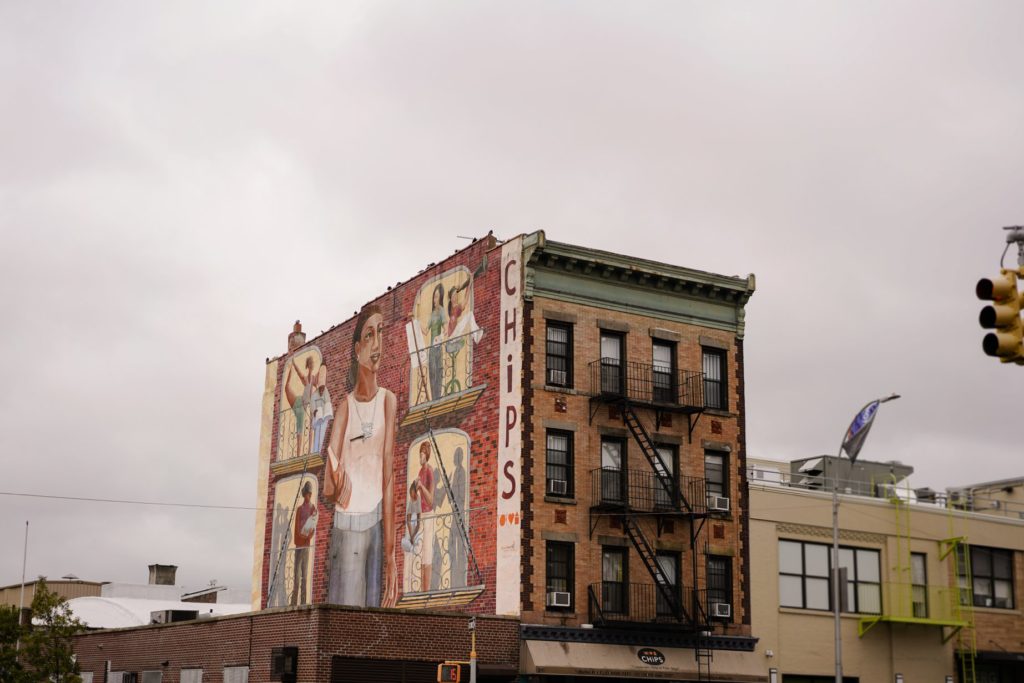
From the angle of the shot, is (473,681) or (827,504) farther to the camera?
(827,504)

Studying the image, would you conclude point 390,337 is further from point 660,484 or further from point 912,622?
point 912,622

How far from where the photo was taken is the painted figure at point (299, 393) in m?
56.0

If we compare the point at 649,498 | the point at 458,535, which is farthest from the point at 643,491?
the point at 458,535

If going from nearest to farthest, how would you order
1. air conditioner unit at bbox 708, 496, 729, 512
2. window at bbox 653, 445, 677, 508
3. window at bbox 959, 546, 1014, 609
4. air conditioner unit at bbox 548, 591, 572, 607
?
air conditioner unit at bbox 548, 591, 572, 607
window at bbox 653, 445, 677, 508
air conditioner unit at bbox 708, 496, 729, 512
window at bbox 959, 546, 1014, 609

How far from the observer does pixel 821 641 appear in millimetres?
45875

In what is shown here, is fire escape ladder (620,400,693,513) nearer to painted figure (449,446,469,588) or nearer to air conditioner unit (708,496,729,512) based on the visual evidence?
air conditioner unit (708,496,729,512)

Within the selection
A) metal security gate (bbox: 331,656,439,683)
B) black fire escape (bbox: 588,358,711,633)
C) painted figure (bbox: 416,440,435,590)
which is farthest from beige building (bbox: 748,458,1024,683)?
metal security gate (bbox: 331,656,439,683)

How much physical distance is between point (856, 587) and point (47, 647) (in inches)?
1113

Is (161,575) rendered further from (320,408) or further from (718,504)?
(718,504)

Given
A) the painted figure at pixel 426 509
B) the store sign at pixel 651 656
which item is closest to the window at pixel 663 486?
the store sign at pixel 651 656

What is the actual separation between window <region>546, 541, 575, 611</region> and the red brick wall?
193cm

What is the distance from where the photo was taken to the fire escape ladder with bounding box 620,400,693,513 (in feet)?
140

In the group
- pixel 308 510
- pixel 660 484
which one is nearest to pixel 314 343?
pixel 308 510

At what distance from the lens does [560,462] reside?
41.7 metres
